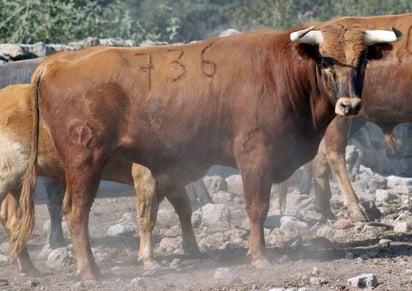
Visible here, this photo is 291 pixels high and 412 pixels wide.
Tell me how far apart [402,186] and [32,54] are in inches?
212

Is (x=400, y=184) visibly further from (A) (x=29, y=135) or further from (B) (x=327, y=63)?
(A) (x=29, y=135)

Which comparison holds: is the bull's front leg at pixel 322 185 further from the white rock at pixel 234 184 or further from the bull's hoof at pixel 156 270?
the bull's hoof at pixel 156 270

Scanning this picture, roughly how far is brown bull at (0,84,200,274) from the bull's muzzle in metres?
1.92

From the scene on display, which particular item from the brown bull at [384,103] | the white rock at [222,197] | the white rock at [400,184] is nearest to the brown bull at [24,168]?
the brown bull at [384,103]

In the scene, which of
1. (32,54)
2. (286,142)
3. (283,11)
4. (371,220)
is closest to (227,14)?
(283,11)

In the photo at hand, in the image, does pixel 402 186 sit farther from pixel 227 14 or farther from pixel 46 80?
pixel 227 14

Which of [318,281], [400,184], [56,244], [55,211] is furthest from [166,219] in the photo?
[318,281]

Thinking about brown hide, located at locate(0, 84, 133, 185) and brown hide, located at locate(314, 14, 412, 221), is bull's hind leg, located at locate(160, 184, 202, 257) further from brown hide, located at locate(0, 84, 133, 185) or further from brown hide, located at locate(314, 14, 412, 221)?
brown hide, located at locate(314, 14, 412, 221)

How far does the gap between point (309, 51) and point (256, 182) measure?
1223 mm

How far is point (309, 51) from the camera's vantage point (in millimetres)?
9648

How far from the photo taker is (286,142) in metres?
9.68

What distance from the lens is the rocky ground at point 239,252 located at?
29.0ft

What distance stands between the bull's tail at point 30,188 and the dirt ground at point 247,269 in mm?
385

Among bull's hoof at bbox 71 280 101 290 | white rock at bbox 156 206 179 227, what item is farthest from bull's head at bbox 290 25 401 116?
white rock at bbox 156 206 179 227
